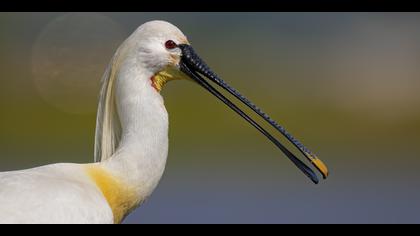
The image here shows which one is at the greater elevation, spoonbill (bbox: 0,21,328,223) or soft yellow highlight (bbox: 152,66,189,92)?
soft yellow highlight (bbox: 152,66,189,92)

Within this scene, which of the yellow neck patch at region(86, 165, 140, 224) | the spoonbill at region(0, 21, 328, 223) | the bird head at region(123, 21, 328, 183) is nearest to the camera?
the spoonbill at region(0, 21, 328, 223)

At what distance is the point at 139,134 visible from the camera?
3.65 metres

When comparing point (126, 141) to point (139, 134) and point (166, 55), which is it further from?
point (166, 55)

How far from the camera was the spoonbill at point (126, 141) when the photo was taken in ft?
11.1

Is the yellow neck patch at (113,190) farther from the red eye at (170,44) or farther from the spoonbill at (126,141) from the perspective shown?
the red eye at (170,44)

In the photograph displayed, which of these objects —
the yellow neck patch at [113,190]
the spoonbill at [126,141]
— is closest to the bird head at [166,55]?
the spoonbill at [126,141]

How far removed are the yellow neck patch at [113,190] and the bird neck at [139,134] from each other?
2cm

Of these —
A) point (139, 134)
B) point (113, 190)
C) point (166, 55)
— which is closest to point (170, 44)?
point (166, 55)

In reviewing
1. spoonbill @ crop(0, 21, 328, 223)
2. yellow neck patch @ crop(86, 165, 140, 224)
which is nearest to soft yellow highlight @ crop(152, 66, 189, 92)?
spoonbill @ crop(0, 21, 328, 223)

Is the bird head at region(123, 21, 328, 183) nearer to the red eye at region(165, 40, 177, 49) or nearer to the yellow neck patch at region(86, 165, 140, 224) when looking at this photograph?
the red eye at region(165, 40, 177, 49)

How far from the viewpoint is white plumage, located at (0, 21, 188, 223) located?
3426 millimetres
